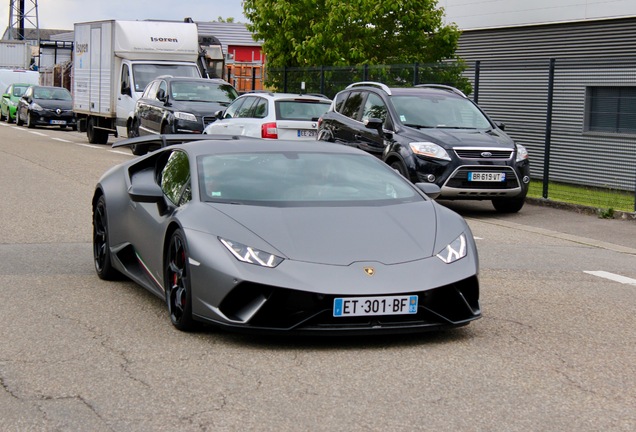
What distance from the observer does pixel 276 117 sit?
20250 millimetres

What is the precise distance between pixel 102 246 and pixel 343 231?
2860 millimetres

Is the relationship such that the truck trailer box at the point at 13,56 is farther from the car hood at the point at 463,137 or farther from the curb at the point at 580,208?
the car hood at the point at 463,137

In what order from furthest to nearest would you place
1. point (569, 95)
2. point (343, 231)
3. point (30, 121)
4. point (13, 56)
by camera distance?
point (13, 56)
point (30, 121)
point (569, 95)
point (343, 231)

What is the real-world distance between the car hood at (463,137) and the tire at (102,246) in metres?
7.20

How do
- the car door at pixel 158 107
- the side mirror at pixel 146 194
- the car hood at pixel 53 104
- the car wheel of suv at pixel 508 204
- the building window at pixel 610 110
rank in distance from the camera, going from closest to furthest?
the side mirror at pixel 146 194 < the car wheel of suv at pixel 508 204 < the building window at pixel 610 110 < the car door at pixel 158 107 < the car hood at pixel 53 104

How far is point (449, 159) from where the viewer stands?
15367 millimetres

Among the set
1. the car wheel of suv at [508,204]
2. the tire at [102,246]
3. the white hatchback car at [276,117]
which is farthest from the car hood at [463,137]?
the tire at [102,246]

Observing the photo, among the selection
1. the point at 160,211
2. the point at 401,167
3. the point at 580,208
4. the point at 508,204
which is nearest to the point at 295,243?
the point at 160,211

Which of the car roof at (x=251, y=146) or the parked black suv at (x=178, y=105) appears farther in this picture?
the parked black suv at (x=178, y=105)

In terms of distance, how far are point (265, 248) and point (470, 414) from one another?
1849 millimetres

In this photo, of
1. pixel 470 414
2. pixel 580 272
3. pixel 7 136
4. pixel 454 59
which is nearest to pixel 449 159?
pixel 580 272

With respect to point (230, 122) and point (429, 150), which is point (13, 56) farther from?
point (429, 150)

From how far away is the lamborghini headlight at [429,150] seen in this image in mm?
15406

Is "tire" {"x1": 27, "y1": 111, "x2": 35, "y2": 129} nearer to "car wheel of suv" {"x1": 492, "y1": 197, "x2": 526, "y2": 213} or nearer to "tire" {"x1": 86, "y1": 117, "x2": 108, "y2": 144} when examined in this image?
"tire" {"x1": 86, "y1": 117, "x2": 108, "y2": 144}
